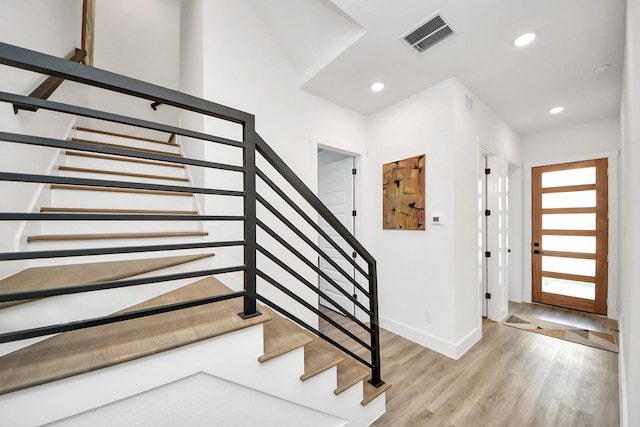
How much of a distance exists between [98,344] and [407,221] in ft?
9.21

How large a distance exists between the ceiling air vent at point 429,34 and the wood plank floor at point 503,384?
9.73ft

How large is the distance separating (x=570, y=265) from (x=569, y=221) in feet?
2.24

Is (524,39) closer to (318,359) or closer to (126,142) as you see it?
(318,359)

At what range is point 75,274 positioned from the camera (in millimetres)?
1303

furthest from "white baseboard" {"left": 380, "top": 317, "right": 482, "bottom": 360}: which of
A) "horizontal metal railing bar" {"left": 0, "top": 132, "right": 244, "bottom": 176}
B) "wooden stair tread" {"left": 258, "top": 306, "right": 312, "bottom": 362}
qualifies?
"horizontal metal railing bar" {"left": 0, "top": 132, "right": 244, "bottom": 176}

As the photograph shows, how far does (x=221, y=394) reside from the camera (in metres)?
1.08

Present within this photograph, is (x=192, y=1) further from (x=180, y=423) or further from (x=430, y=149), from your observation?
(x=180, y=423)

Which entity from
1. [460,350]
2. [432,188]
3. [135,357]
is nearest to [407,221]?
[432,188]

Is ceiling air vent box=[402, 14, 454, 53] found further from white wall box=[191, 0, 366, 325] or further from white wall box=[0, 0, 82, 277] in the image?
white wall box=[0, 0, 82, 277]

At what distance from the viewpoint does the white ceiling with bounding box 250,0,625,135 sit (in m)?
1.85

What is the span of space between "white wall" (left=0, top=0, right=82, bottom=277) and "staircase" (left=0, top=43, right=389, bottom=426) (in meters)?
0.12

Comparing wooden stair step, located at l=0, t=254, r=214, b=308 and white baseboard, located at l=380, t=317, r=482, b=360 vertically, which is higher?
wooden stair step, located at l=0, t=254, r=214, b=308

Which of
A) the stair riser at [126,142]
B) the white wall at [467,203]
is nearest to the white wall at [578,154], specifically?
the white wall at [467,203]

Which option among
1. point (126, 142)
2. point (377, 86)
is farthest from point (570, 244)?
point (126, 142)
